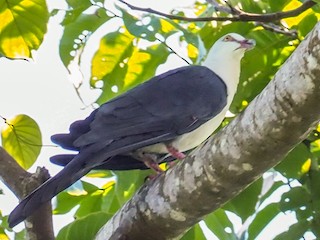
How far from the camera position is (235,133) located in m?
1.58

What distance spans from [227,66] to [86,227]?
692 mm

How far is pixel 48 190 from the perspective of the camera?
6.16ft

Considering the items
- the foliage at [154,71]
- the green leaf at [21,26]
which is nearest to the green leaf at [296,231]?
the foliage at [154,71]

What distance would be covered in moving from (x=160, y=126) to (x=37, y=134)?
0.42m

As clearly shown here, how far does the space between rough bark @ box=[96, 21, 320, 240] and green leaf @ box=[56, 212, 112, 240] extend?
0.15m

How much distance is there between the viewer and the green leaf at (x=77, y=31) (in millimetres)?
2324

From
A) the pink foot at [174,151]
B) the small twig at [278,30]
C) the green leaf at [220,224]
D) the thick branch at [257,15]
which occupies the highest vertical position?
the thick branch at [257,15]

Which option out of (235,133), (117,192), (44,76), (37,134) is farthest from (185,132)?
(44,76)

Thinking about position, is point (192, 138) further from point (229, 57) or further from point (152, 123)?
point (229, 57)

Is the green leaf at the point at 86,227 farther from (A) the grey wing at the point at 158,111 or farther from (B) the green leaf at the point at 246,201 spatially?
(B) the green leaf at the point at 246,201

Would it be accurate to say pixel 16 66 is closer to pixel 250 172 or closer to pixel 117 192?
pixel 117 192

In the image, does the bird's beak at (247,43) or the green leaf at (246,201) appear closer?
the green leaf at (246,201)

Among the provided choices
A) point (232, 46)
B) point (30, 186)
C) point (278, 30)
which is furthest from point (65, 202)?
point (278, 30)

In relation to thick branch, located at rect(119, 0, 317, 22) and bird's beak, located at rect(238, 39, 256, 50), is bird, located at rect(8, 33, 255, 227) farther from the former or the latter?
thick branch, located at rect(119, 0, 317, 22)
